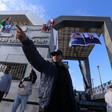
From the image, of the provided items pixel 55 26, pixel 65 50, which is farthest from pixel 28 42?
pixel 65 50

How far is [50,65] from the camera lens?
1.58 m

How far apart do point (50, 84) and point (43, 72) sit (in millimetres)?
262

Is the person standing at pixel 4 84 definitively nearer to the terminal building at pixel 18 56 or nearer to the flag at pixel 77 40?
the terminal building at pixel 18 56

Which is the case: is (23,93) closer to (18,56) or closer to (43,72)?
(43,72)

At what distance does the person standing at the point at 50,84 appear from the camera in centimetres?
128

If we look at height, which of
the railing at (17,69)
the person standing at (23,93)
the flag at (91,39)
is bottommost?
the person standing at (23,93)

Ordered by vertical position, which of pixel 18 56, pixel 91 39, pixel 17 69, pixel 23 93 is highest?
pixel 91 39

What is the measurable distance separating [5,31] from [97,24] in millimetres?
8733

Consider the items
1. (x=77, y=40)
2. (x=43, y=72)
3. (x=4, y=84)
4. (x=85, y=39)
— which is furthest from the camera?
(x=77, y=40)

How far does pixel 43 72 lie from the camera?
60.5 inches

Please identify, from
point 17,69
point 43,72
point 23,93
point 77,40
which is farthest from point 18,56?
point 77,40

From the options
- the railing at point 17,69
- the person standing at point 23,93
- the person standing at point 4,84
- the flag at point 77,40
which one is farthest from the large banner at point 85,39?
the person standing at point 4,84

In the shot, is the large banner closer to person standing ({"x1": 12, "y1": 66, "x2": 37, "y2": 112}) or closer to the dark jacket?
person standing ({"x1": 12, "y1": 66, "x2": 37, "y2": 112})

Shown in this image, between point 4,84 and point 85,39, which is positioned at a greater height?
point 85,39
